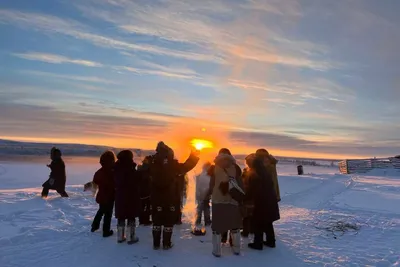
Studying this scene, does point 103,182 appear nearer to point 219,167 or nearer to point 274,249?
point 219,167

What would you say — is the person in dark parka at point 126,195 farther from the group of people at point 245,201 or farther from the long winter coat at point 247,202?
the long winter coat at point 247,202

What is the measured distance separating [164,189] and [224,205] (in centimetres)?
126

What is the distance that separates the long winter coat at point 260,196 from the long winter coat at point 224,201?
1.88 feet

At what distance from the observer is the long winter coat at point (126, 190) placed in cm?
765

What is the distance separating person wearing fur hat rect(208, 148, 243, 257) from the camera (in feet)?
23.2

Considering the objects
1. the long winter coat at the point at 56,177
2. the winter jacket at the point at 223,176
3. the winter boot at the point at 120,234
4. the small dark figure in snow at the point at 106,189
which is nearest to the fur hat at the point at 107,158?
the small dark figure in snow at the point at 106,189

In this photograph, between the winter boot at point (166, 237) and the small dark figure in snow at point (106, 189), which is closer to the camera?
the winter boot at point (166, 237)

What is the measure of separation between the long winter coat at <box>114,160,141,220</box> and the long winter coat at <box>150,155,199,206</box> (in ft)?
1.82

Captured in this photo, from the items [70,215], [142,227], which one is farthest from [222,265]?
[70,215]

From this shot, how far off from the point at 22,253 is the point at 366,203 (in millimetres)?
12171

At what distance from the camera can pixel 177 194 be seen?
759cm

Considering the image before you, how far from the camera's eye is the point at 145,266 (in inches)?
252

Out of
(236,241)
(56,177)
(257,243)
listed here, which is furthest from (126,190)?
(56,177)

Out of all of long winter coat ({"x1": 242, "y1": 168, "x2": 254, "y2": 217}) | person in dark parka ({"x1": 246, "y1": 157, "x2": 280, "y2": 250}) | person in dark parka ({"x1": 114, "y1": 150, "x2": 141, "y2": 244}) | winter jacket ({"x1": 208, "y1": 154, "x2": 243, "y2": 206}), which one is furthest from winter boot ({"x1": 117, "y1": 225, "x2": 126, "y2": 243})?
person in dark parka ({"x1": 246, "y1": 157, "x2": 280, "y2": 250})
